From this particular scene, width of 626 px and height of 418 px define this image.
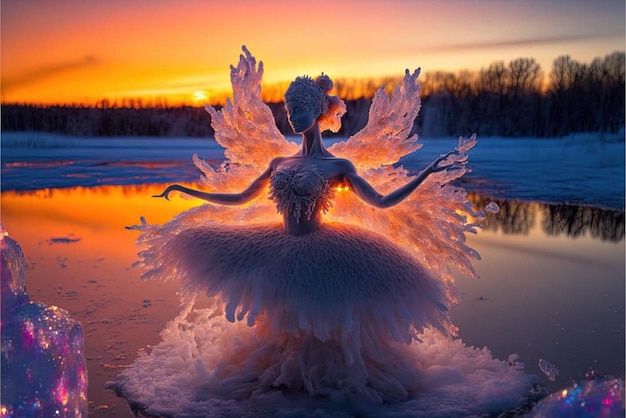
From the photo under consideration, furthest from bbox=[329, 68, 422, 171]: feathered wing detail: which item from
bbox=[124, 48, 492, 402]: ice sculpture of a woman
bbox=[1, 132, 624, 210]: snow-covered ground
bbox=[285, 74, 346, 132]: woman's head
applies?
bbox=[1, 132, 624, 210]: snow-covered ground

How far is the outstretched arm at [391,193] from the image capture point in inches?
117

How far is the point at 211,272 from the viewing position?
299cm

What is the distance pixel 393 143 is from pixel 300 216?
2.47ft

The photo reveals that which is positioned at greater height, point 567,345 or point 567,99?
point 567,99

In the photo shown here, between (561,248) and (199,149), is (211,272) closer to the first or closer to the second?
(561,248)

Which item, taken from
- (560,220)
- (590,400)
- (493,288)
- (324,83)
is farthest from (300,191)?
(560,220)

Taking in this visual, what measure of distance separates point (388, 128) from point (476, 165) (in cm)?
1201

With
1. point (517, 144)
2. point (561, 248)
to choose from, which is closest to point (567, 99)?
point (517, 144)

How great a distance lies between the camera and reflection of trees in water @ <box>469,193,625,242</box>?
266 inches

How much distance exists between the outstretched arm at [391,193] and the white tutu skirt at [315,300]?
0.66 ft

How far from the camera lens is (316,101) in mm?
3240

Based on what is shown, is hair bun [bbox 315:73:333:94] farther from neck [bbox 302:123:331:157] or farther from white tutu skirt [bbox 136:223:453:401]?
white tutu skirt [bbox 136:223:453:401]

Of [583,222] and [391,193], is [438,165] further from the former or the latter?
[583,222]

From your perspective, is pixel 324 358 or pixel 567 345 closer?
pixel 324 358
